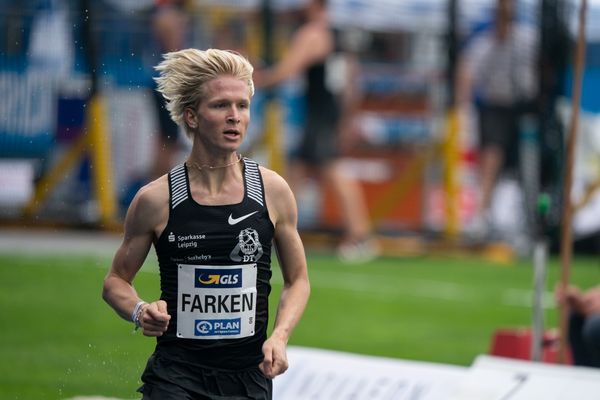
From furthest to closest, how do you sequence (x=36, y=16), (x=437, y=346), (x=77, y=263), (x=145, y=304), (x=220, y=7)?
(x=220, y=7), (x=77, y=263), (x=36, y=16), (x=437, y=346), (x=145, y=304)

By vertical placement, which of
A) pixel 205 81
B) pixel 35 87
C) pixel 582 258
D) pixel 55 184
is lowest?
pixel 582 258

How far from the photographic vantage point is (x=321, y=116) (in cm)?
1423

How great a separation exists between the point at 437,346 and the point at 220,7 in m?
6.56

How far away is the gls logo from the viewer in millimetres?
4141

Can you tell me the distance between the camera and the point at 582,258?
14.6 metres

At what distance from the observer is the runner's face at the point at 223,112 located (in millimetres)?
4137

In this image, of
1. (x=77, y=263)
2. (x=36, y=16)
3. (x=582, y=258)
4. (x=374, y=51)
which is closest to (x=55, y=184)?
(x=77, y=263)

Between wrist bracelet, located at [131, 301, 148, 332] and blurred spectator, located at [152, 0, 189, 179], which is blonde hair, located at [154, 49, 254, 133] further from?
blurred spectator, located at [152, 0, 189, 179]

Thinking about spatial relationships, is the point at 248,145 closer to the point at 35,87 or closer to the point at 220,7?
the point at 220,7

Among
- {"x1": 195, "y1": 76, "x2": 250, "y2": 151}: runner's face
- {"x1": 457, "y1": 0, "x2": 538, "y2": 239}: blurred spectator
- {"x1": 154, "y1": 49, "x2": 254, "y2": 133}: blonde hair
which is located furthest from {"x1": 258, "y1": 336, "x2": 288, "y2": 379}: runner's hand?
{"x1": 457, "y1": 0, "x2": 538, "y2": 239}: blurred spectator

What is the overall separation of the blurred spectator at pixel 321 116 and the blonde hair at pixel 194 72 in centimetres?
939

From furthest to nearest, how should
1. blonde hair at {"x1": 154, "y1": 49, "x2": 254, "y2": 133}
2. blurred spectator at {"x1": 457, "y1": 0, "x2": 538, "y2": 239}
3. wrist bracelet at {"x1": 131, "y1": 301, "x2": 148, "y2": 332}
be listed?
blurred spectator at {"x1": 457, "y1": 0, "x2": 538, "y2": 239} < blonde hair at {"x1": 154, "y1": 49, "x2": 254, "y2": 133} < wrist bracelet at {"x1": 131, "y1": 301, "x2": 148, "y2": 332}

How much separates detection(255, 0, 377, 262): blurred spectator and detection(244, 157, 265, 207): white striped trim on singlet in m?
9.37

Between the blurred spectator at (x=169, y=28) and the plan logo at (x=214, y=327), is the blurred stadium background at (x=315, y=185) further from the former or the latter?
the plan logo at (x=214, y=327)
